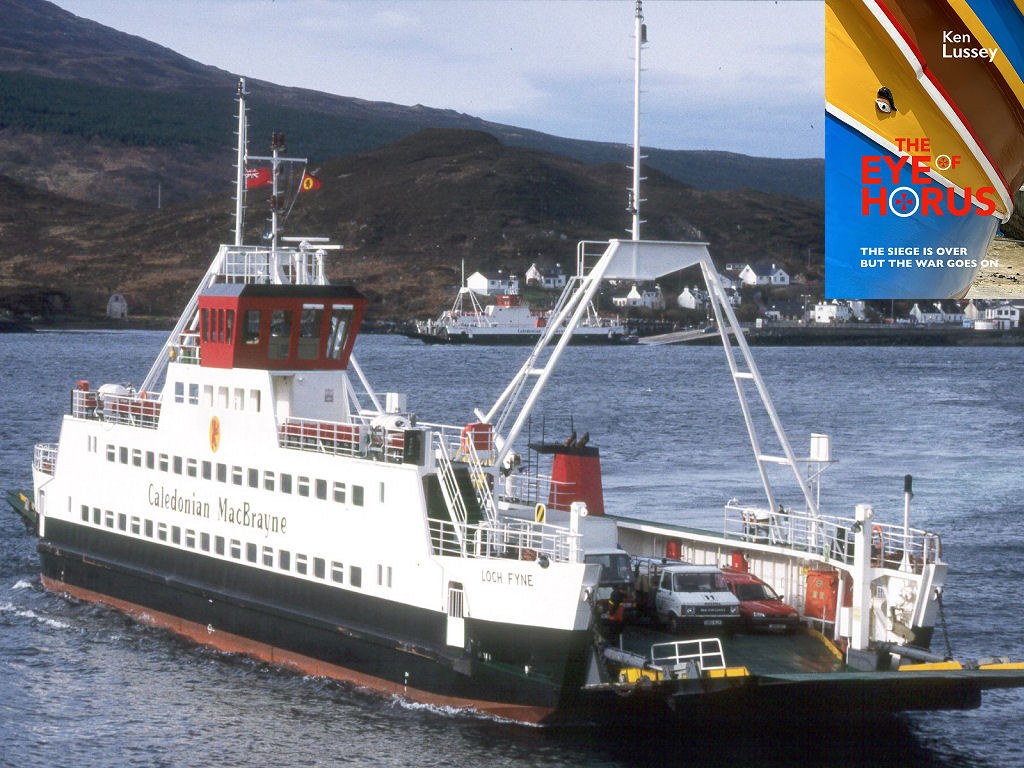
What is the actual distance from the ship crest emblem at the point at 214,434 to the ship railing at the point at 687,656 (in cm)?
1032

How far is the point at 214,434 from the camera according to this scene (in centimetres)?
2897

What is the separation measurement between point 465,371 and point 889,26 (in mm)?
122725

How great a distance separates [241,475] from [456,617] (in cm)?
687

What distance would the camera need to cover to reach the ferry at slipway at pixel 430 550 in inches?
872

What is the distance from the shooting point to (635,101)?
25.7 metres

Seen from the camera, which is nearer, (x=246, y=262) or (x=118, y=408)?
(x=246, y=262)

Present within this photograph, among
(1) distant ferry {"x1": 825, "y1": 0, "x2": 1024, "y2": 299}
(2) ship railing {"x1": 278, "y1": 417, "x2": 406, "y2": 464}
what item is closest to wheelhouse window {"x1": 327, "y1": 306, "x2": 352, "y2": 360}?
(2) ship railing {"x1": 278, "y1": 417, "x2": 406, "y2": 464}

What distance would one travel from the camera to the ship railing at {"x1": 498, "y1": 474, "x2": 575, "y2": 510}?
92.5 feet

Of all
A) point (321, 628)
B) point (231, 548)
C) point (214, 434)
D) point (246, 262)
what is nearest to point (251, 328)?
point (246, 262)

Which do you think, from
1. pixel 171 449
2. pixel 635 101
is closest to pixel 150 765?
pixel 171 449

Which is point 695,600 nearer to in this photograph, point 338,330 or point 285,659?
point 285,659

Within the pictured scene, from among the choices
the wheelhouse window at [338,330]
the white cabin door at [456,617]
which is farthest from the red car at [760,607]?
the wheelhouse window at [338,330]

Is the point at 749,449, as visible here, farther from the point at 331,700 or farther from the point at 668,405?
the point at 331,700

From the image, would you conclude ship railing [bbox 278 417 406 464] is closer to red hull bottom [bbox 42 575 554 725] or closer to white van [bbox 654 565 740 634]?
red hull bottom [bbox 42 575 554 725]
